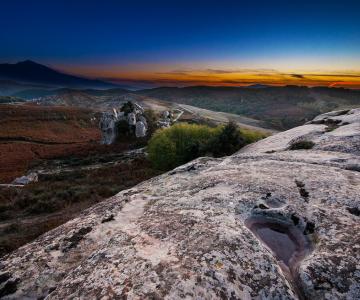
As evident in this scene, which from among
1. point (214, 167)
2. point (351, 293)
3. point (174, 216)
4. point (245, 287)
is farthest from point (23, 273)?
point (214, 167)

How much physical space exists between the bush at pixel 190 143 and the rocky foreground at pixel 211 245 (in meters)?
28.7

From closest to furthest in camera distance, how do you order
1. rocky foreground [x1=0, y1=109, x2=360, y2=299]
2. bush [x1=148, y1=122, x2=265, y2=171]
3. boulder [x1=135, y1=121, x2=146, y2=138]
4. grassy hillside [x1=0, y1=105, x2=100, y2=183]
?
1. rocky foreground [x1=0, y1=109, x2=360, y2=299]
2. bush [x1=148, y1=122, x2=265, y2=171]
3. grassy hillside [x1=0, y1=105, x2=100, y2=183]
4. boulder [x1=135, y1=121, x2=146, y2=138]

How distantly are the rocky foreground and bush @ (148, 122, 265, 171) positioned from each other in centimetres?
2867

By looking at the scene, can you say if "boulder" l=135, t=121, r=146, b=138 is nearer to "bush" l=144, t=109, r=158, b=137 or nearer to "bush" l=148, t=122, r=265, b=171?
"bush" l=144, t=109, r=158, b=137

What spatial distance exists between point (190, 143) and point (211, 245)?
40.4m

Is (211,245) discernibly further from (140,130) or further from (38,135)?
(38,135)

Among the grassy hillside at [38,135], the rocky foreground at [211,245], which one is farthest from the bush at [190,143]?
the grassy hillside at [38,135]

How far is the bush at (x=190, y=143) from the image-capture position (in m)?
44.1

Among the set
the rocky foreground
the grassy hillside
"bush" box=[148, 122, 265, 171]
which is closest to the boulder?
the grassy hillside

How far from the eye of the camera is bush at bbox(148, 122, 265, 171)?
145 feet

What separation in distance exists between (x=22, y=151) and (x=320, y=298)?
9252 cm

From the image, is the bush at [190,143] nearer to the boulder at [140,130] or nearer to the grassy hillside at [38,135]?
the grassy hillside at [38,135]

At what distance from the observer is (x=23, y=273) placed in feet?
30.6

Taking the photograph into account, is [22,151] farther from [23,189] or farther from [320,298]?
[320,298]
